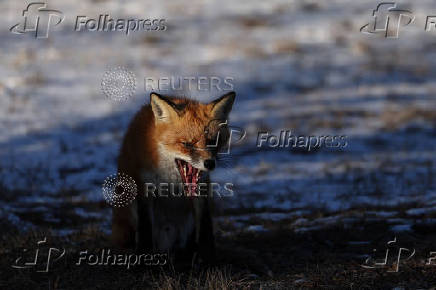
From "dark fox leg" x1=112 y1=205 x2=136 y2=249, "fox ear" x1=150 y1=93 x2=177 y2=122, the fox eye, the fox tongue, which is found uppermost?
"fox ear" x1=150 y1=93 x2=177 y2=122

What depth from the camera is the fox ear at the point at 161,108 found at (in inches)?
269

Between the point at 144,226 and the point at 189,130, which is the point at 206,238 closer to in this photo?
the point at 144,226

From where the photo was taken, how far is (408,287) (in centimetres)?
604

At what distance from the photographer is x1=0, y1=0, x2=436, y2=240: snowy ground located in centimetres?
1121

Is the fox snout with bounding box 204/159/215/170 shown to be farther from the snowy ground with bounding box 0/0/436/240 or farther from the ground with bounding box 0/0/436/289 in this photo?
the snowy ground with bounding box 0/0/436/240

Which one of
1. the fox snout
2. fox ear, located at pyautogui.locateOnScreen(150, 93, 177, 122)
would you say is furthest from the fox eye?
fox ear, located at pyautogui.locateOnScreen(150, 93, 177, 122)

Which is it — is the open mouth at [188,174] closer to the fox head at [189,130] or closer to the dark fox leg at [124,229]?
the fox head at [189,130]

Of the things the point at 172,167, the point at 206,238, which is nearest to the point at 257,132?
the point at 206,238

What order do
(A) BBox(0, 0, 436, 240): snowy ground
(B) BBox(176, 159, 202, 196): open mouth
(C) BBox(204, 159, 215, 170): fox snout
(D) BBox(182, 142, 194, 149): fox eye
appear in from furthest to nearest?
(A) BBox(0, 0, 436, 240): snowy ground
(B) BBox(176, 159, 202, 196): open mouth
(D) BBox(182, 142, 194, 149): fox eye
(C) BBox(204, 159, 215, 170): fox snout

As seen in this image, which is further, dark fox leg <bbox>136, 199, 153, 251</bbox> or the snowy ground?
the snowy ground

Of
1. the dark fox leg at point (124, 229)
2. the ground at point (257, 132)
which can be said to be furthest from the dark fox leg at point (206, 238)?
the dark fox leg at point (124, 229)

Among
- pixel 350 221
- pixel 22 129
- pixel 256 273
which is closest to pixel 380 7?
pixel 22 129

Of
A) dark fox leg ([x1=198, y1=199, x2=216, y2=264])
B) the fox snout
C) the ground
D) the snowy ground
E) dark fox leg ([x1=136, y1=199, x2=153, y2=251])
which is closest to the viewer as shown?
the fox snout

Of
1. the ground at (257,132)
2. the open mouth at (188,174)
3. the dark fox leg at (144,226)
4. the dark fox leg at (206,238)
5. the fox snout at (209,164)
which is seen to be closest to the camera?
the fox snout at (209,164)
